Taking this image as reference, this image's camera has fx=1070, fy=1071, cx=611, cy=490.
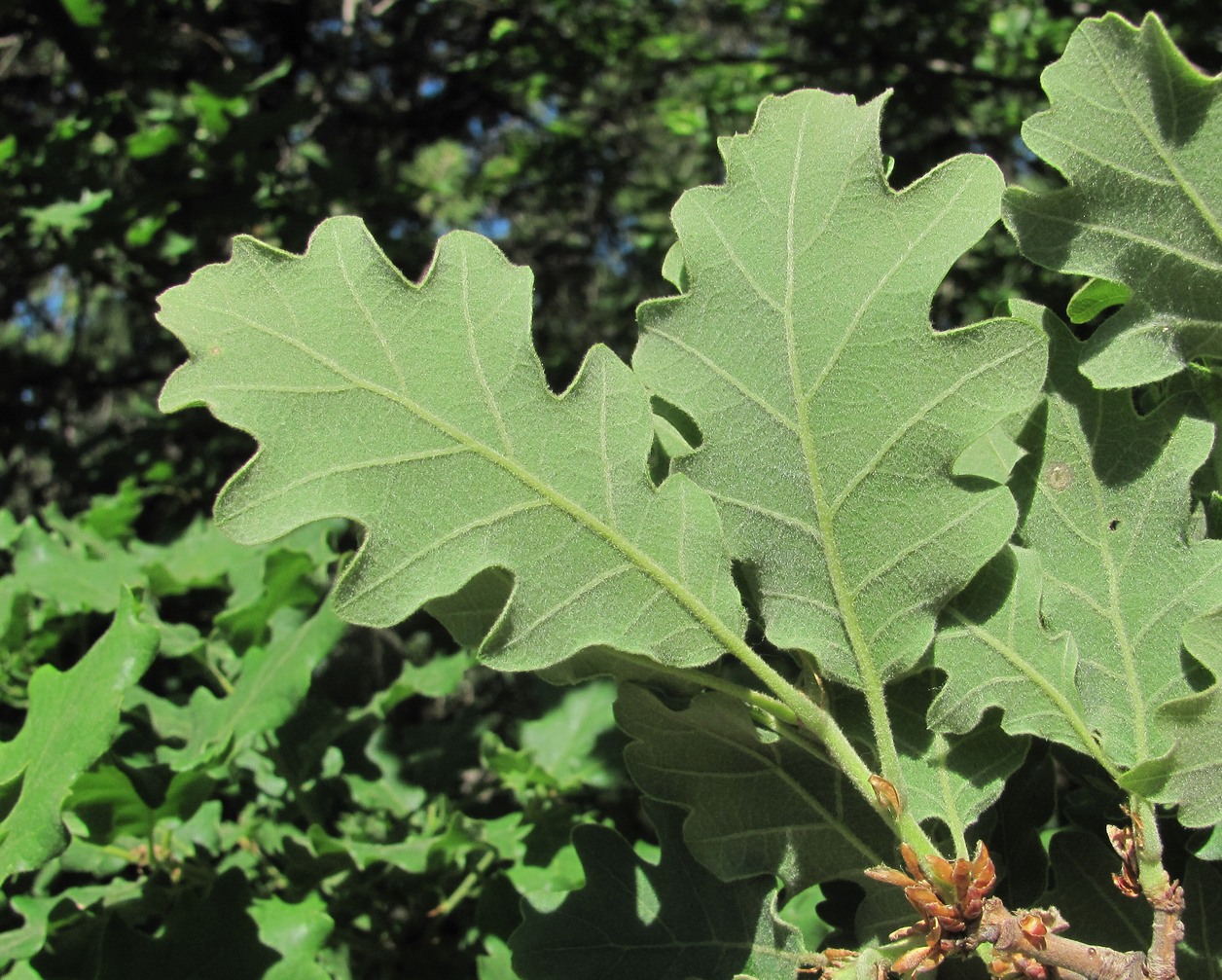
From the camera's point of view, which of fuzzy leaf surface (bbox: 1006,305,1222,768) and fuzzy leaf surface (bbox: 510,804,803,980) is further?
fuzzy leaf surface (bbox: 510,804,803,980)

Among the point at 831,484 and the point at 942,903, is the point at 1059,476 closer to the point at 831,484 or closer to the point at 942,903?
the point at 831,484

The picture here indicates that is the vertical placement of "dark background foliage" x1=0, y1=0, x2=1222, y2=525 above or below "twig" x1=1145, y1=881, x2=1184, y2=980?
below

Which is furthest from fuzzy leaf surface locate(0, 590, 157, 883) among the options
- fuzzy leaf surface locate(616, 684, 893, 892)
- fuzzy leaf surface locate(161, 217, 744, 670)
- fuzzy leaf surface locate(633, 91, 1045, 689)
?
fuzzy leaf surface locate(633, 91, 1045, 689)

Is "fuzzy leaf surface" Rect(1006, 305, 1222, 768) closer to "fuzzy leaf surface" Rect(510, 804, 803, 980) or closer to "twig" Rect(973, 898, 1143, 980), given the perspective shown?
"twig" Rect(973, 898, 1143, 980)

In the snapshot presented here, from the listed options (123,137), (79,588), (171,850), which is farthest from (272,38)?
(171,850)

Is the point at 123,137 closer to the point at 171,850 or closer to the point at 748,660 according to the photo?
the point at 171,850

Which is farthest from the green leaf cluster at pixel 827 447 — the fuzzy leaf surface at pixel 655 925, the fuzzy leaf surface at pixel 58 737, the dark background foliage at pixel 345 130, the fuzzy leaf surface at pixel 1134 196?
the dark background foliage at pixel 345 130
